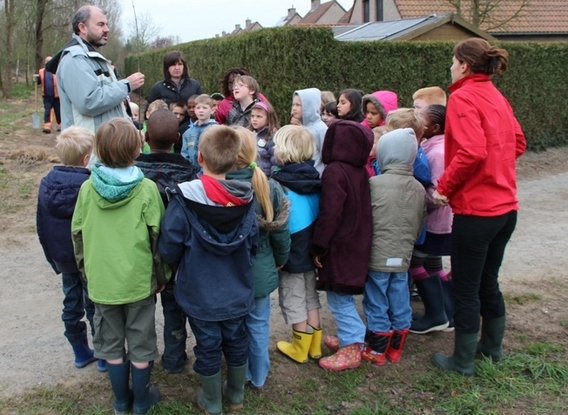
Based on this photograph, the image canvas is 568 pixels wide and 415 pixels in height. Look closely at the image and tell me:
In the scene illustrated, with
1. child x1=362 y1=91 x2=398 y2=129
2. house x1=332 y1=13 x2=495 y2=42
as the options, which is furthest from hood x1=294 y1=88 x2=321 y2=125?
house x1=332 y1=13 x2=495 y2=42

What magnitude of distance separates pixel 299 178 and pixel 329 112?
85.3 inches

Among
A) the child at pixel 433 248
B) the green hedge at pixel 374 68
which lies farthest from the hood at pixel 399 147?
the green hedge at pixel 374 68

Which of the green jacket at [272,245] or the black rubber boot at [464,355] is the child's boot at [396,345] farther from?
the green jacket at [272,245]

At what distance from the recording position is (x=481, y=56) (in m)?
3.15

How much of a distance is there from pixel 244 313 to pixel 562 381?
2057 millimetres

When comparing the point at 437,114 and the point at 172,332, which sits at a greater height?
the point at 437,114

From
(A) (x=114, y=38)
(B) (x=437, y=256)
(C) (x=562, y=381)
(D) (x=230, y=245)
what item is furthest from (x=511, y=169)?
(A) (x=114, y=38)

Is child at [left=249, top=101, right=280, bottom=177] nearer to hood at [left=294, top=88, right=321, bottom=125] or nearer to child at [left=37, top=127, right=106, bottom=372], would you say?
hood at [left=294, top=88, right=321, bottom=125]

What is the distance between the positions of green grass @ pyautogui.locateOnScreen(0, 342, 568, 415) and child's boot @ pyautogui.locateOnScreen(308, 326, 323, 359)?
0.07 meters

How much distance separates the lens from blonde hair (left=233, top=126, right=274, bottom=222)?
9.90ft

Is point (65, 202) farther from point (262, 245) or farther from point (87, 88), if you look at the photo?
point (262, 245)

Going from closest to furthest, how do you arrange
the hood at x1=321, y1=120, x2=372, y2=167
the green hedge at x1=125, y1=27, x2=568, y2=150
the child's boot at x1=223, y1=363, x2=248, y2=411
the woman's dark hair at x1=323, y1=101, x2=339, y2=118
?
the child's boot at x1=223, y1=363, x2=248, y2=411, the hood at x1=321, y1=120, x2=372, y2=167, the woman's dark hair at x1=323, y1=101, x2=339, y2=118, the green hedge at x1=125, y1=27, x2=568, y2=150

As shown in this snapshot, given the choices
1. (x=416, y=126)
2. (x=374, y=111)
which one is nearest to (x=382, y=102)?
(x=374, y=111)

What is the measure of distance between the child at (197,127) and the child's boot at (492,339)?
2.80 metres
